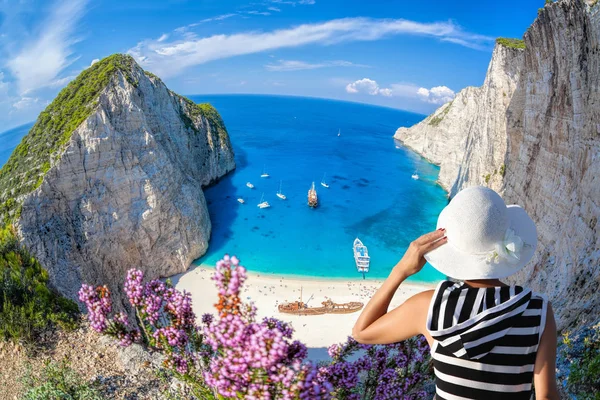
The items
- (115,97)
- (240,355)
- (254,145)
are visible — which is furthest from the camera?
(254,145)

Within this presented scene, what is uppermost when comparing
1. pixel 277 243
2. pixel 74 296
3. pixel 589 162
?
pixel 589 162

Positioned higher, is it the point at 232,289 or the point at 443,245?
the point at 443,245

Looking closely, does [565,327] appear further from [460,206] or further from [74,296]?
[74,296]

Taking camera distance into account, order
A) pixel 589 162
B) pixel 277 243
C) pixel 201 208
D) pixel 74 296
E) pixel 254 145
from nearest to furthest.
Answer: pixel 589 162 → pixel 74 296 → pixel 201 208 → pixel 277 243 → pixel 254 145

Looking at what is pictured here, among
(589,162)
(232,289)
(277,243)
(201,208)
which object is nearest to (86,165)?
(201,208)

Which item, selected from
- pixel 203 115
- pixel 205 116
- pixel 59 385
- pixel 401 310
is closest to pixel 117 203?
pixel 59 385

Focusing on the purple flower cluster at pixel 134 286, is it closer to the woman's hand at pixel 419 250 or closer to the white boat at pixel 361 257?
the woman's hand at pixel 419 250

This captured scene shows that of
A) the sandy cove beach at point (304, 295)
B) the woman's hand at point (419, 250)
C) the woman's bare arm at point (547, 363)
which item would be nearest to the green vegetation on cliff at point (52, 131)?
the sandy cove beach at point (304, 295)

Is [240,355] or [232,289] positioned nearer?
[240,355]
